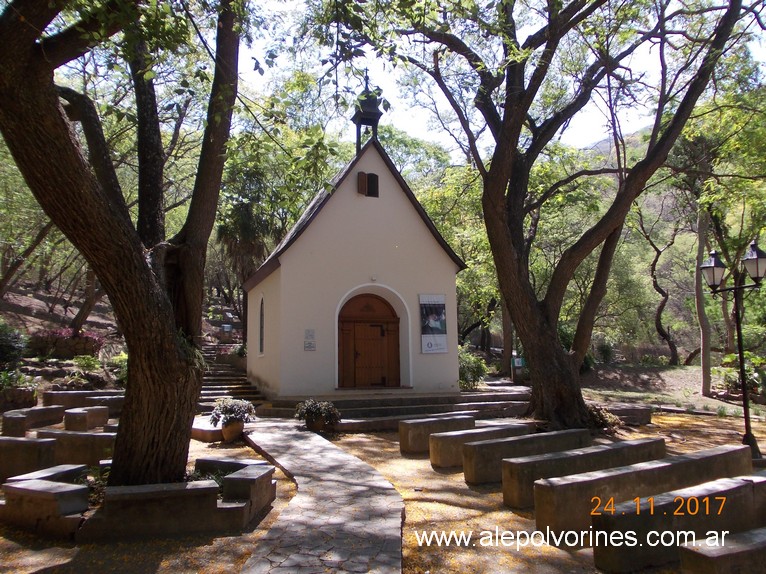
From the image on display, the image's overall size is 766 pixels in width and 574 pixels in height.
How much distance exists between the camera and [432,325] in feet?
54.8

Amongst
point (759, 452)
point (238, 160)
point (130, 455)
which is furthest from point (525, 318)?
point (130, 455)

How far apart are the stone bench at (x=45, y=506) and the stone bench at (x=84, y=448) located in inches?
72.7

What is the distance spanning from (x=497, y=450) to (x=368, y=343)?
927cm

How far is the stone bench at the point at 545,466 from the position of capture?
20.7 ft

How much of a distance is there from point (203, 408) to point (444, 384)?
6955 millimetres

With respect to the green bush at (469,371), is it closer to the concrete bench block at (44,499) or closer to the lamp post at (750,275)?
the lamp post at (750,275)

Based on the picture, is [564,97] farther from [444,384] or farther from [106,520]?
[106,520]

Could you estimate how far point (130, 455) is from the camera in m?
5.66

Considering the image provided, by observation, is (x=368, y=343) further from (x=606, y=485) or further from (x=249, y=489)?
(x=606, y=485)

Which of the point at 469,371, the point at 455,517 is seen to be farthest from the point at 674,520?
the point at 469,371

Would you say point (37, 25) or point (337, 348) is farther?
point (337, 348)

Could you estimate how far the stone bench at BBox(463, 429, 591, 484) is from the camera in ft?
24.4

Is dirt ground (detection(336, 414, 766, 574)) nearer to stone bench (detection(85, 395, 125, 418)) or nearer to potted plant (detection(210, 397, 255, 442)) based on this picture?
potted plant (detection(210, 397, 255, 442))
